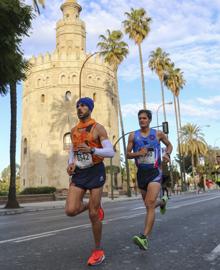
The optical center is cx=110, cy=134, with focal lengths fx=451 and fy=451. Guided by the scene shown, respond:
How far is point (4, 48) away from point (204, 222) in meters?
10.7

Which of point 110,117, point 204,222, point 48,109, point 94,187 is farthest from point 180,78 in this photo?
point 94,187

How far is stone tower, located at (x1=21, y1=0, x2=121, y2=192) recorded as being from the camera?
57219 millimetres

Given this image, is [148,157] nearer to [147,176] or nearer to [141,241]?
[147,176]

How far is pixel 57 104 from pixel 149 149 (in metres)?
52.7

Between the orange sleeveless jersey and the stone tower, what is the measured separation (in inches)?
2012

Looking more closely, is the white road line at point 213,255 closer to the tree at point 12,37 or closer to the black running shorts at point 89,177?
the black running shorts at point 89,177

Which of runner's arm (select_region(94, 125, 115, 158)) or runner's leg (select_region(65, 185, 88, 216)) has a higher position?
runner's arm (select_region(94, 125, 115, 158))

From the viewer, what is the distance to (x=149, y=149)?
6.27m

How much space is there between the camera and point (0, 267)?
483 cm

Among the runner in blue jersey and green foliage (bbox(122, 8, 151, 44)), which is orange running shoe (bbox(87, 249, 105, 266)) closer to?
the runner in blue jersey

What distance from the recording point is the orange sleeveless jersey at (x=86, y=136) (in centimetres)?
527

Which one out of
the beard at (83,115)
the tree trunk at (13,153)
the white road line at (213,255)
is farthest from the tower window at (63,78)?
the white road line at (213,255)

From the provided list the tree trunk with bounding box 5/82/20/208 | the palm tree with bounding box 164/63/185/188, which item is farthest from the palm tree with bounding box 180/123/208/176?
the tree trunk with bounding box 5/82/20/208

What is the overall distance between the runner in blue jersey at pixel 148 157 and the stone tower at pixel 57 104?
50070 millimetres
